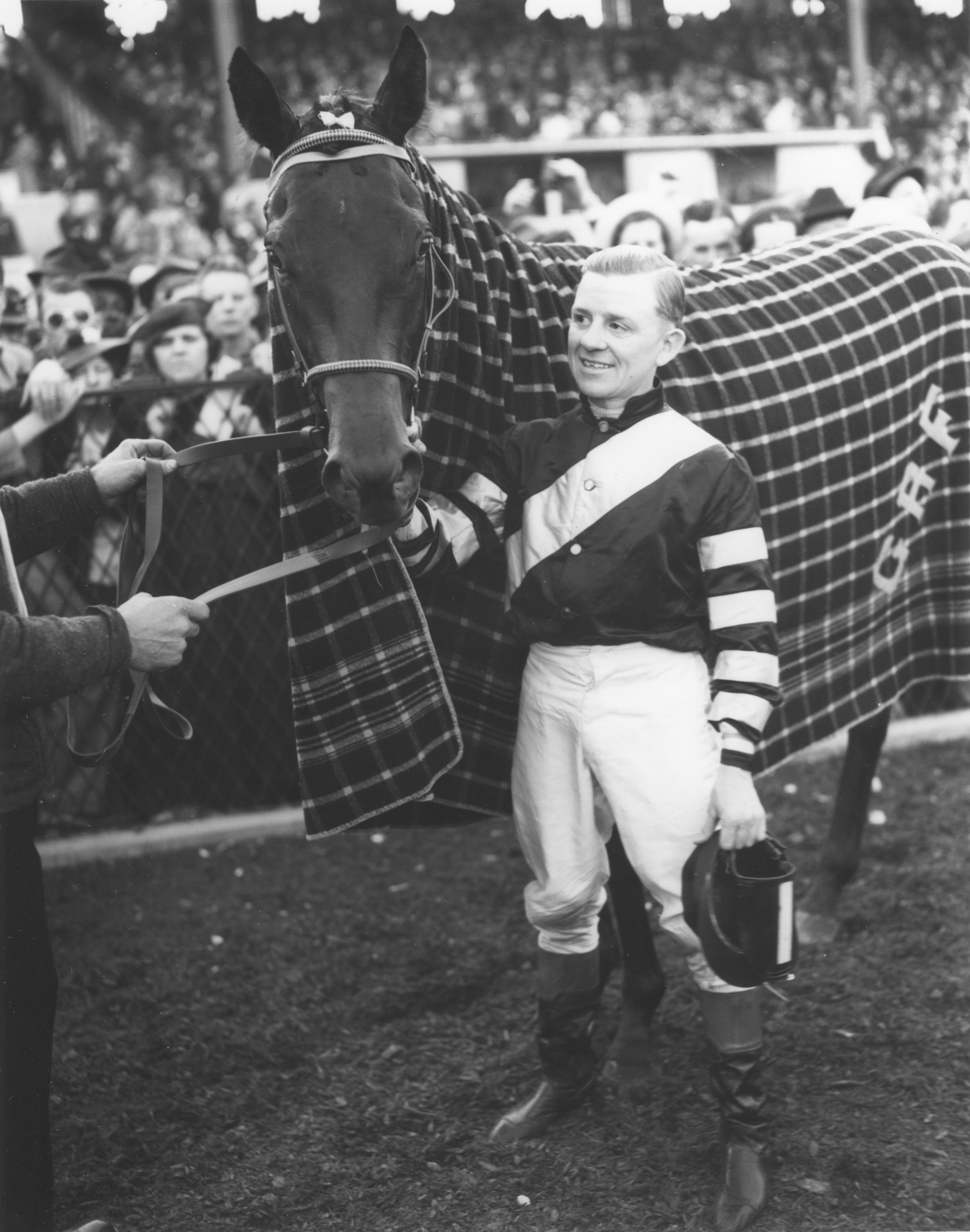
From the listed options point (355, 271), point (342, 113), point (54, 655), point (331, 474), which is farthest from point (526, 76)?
point (54, 655)

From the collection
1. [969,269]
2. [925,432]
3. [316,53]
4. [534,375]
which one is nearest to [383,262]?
[534,375]

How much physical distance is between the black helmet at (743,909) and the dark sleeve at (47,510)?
4.30ft

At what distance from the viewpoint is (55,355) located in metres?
4.61

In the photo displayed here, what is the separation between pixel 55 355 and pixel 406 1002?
2.67m

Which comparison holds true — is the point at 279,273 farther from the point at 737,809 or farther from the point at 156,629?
the point at 737,809

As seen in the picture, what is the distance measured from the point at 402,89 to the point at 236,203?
23.4 ft

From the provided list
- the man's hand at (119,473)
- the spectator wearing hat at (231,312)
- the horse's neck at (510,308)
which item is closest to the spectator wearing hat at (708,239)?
the spectator wearing hat at (231,312)

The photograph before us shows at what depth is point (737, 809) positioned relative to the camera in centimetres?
220

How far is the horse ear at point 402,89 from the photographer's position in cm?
221

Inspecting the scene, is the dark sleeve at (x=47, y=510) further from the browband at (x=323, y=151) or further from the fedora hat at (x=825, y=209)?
the fedora hat at (x=825, y=209)

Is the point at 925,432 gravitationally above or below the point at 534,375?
below

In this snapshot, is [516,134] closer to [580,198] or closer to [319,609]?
[580,198]

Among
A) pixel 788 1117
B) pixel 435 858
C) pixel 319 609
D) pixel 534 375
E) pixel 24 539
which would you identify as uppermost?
pixel 534 375

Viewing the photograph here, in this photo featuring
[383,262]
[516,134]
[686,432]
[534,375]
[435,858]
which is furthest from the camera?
[516,134]
